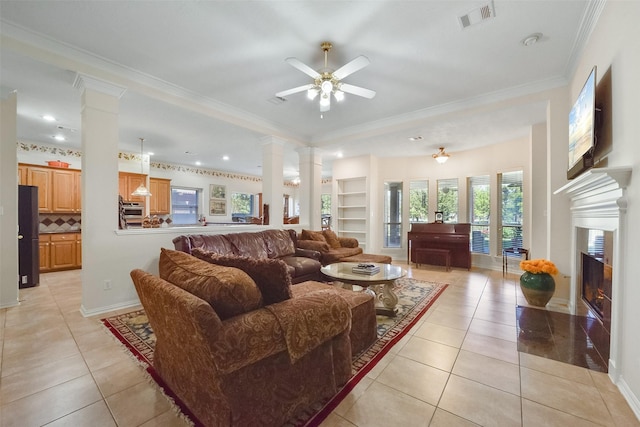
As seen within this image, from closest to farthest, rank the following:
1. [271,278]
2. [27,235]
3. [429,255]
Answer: [271,278]
[27,235]
[429,255]

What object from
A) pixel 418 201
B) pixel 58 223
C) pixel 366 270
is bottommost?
pixel 366 270

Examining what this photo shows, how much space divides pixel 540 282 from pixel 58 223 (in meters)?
8.56

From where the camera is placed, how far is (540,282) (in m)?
3.13

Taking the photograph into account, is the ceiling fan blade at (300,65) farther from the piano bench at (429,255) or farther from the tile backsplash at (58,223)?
the tile backsplash at (58,223)

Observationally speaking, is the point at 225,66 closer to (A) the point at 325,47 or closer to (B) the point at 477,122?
(A) the point at 325,47

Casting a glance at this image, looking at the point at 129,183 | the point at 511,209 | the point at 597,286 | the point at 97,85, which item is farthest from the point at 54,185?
the point at 511,209

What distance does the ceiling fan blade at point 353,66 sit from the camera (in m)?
2.37

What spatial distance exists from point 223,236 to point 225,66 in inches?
87.1

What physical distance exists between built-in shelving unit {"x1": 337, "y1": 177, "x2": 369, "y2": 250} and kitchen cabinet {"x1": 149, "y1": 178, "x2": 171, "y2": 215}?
15.7ft

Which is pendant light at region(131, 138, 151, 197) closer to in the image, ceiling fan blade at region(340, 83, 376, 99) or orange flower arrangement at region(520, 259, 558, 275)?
ceiling fan blade at region(340, 83, 376, 99)

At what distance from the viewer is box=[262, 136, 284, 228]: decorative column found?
16.4 ft

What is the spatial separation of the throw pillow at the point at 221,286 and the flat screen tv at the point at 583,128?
9.35ft

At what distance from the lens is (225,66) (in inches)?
121

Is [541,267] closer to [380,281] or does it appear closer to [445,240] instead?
[380,281]
